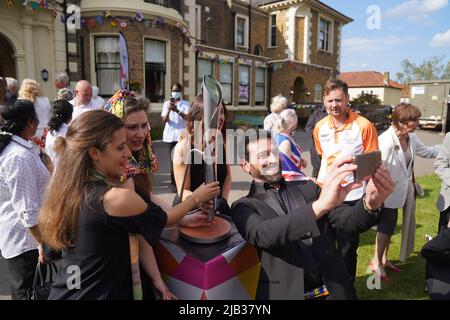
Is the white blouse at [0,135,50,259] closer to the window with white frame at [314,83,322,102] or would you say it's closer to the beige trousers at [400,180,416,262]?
the beige trousers at [400,180,416,262]

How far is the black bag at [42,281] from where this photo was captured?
2031mm

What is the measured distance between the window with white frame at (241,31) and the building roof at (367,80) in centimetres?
3120

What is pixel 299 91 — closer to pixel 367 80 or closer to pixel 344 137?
pixel 344 137

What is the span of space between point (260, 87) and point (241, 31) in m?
4.55

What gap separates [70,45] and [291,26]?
16.7 meters

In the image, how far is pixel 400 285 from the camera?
3.43m

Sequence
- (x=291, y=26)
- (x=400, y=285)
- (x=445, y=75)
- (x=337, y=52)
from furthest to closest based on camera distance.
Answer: (x=445, y=75) → (x=337, y=52) → (x=291, y=26) → (x=400, y=285)

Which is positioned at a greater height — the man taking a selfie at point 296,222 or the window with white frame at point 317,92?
the window with white frame at point 317,92

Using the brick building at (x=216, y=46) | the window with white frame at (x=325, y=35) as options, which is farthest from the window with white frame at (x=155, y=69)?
the window with white frame at (x=325, y=35)

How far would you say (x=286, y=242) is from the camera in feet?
4.85

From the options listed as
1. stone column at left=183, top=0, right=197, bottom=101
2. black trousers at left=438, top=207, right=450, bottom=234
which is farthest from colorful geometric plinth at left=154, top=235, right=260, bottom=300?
stone column at left=183, top=0, right=197, bottom=101

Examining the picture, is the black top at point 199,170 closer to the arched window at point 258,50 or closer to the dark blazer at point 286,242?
the dark blazer at point 286,242
